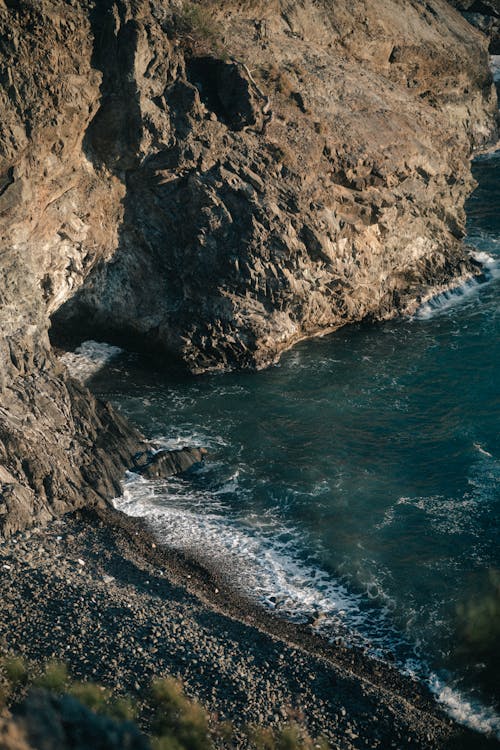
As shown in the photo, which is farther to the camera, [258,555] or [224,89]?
[224,89]

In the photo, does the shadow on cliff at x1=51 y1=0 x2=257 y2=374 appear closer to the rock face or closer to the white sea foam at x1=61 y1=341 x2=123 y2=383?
the rock face

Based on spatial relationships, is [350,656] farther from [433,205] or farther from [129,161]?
[433,205]

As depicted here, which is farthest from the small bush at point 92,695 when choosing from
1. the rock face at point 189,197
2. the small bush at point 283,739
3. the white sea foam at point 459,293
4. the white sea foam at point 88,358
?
the white sea foam at point 459,293

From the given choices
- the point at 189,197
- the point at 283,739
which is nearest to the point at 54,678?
the point at 283,739

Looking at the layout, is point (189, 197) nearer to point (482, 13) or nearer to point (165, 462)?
point (165, 462)

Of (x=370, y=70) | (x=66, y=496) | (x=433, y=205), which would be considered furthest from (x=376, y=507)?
(x=370, y=70)

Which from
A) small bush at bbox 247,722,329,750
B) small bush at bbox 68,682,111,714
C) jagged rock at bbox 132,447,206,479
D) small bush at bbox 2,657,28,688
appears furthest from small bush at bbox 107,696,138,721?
jagged rock at bbox 132,447,206,479

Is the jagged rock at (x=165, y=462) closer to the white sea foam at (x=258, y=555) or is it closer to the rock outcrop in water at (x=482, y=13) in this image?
the white sea foam at (x=258, y=555)
